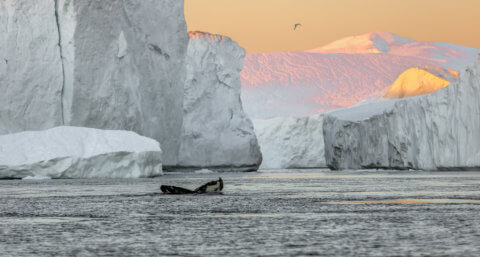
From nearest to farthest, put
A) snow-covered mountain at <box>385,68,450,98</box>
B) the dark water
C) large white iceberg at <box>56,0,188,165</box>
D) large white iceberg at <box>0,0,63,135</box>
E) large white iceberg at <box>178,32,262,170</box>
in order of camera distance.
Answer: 1. the dark water
2. large white iceberg at <box>0,0,63,135</box>
3. large white iceberg at <box>56,0,188,165</box>
4. large white iceberg at <box>178,32,262,170</box>
5. snow-covered mountain at <box>385,68,450,98</box>

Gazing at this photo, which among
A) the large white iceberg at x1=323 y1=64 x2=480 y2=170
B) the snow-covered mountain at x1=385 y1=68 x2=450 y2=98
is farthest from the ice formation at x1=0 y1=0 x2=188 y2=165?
the snow-covered mountain at x1=385 y1=68 x2=450 y2=98

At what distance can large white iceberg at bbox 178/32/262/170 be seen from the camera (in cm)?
3819

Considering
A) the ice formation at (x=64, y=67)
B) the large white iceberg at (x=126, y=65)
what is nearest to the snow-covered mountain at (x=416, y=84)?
the large white iceberg at (x=126, y=65)

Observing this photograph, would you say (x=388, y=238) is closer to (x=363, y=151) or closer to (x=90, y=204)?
(x=90, y=204)

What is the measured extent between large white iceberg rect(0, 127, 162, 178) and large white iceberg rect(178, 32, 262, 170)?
15020 mm

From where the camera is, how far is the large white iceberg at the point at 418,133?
26562 mm

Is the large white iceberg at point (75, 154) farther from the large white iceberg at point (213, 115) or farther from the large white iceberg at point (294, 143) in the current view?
the large white iceberg at point (294, 143)

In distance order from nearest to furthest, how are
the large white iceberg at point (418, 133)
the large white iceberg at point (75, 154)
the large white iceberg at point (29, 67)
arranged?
1. the large white iceberg at point (75, 154)
2. the large white iceberg at point (29, 67)
3. the large white iceberg at point (418, 133)

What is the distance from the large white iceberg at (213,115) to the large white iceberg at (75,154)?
1502cm

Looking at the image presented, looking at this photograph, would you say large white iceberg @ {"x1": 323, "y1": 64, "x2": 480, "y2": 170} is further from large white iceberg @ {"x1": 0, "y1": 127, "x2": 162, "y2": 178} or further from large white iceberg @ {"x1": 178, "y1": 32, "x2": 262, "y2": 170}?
large white iceberg @ {"x1": 0, "y1": 127, "x2": 162, "y2": 178}

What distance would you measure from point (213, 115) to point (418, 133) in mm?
12068

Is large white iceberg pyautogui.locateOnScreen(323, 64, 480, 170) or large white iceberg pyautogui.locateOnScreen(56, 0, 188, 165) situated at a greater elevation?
large white iceberg pyautogui.locateOnScreen(56, 0, 188, 165)

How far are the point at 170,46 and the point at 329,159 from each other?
39.9ft

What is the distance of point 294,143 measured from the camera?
178ft
